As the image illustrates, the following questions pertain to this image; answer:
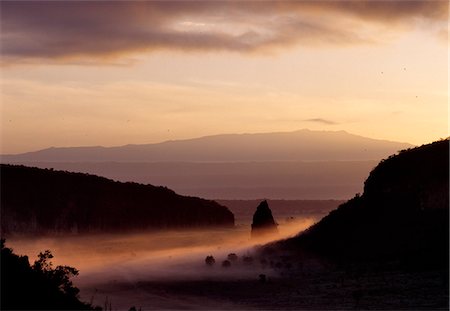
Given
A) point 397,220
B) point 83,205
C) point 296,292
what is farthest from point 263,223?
point 296,292

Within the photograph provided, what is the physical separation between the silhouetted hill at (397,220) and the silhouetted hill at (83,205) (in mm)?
45968

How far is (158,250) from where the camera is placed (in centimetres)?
9069

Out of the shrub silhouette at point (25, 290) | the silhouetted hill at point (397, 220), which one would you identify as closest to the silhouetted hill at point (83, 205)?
the silhouetted hill at point (397, 220)

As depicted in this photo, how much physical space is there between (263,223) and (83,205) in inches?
1191

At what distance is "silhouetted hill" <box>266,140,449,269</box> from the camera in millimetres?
65000

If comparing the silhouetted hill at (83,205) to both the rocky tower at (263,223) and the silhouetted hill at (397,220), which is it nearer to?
the rocky tower at (263,223)

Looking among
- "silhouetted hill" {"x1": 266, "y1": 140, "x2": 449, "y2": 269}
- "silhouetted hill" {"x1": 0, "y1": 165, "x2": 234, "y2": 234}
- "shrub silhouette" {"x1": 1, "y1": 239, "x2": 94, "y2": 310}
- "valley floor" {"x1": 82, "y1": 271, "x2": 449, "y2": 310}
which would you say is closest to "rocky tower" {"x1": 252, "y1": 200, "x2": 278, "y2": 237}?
"silhouetted hill" {"x1": 266, "y1": 140, "x2": 449, "y2": 269}

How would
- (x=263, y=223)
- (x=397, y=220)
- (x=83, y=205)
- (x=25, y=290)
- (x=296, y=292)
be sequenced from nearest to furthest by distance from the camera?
(x=25, y=290)
(x=296, y=292)
(x=397, y=220)
(x=263, y=223)
(x=83, y=205)

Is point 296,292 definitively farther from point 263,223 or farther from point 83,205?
point 83,205

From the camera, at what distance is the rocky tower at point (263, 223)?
9488 centimetres

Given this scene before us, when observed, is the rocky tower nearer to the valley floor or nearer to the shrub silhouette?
the valley floor

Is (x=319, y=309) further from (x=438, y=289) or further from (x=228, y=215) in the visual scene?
(x=228, y=215)

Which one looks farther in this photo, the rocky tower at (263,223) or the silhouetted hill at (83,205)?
the silhouetted hill at (83,205)

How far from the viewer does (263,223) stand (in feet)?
319
